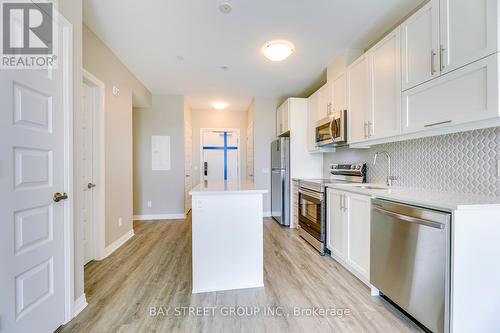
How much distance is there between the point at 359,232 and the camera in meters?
2.10

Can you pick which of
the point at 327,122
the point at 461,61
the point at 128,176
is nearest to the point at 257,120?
the point at 327,122

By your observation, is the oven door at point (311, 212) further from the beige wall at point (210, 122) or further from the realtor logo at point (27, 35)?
the beige wall at point (210, 122)

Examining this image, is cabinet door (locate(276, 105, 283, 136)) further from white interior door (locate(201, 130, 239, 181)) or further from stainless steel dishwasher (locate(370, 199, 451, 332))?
stainless steel dishwasher (locate(370, 199, 451, 332))

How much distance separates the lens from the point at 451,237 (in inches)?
49.6

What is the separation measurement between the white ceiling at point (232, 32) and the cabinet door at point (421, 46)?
41 cm

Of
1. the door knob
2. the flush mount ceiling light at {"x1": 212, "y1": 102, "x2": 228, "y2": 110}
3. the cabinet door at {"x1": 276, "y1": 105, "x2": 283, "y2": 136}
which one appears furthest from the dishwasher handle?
the flush mount ceiling light at {"x1": 212, "y1": 102, "x2": 228, "y2": 110}

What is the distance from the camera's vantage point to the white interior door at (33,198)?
1.14 metres

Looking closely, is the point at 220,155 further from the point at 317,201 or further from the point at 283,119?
the point at 317,201

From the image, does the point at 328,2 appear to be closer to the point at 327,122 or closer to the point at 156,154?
the point at 327,122

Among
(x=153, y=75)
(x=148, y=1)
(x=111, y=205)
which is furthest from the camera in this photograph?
(x=153, y=75)

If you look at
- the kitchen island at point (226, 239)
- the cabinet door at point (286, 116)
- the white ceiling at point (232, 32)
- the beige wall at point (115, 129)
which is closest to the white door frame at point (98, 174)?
the beige wall at point (115, 129)

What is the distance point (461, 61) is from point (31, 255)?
3070 millimetres

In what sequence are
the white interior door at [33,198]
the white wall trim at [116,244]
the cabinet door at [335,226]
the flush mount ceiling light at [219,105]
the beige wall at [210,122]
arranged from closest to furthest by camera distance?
the white interior door at [33,198], the cabinet door at [335,226], the white wall trim at [116,244], the flush mount ceiling light at [219,105], the beige wall at [210,122]

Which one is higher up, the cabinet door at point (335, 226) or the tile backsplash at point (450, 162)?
the tile backsplash at point (450, 162)
